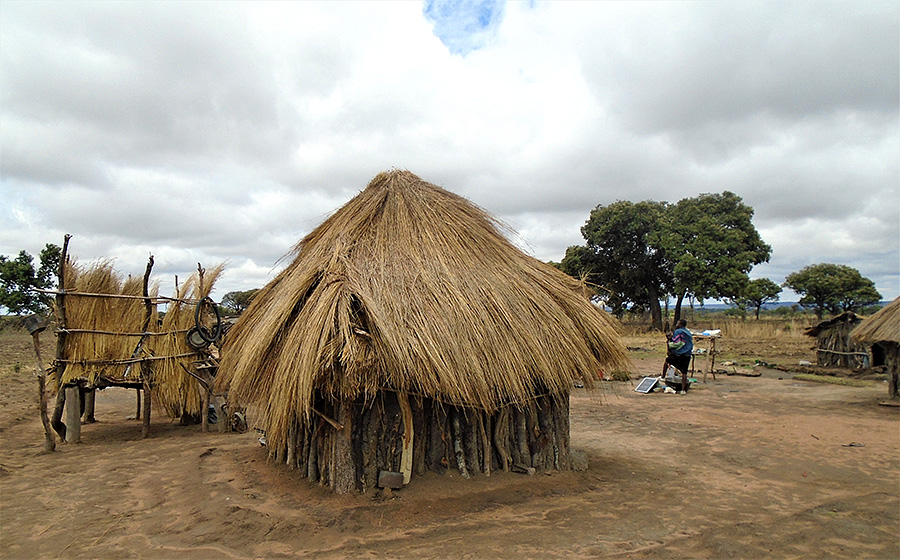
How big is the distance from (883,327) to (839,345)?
5.99m

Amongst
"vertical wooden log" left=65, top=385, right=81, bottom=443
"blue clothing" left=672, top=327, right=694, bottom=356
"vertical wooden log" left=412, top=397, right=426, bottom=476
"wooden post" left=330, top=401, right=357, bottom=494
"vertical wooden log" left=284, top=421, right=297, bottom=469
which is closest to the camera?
"wooden post" left=330, top=401, right=357, bottom=494

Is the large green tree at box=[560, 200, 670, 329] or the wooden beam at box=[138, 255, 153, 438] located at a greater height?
the large green tree at box=[560, 200, 670, 329]

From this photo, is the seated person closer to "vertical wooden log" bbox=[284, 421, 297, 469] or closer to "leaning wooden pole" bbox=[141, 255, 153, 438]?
"vertical wooden log" bbox=[284, 421, 297, 469]

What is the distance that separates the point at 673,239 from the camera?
84.7 feet

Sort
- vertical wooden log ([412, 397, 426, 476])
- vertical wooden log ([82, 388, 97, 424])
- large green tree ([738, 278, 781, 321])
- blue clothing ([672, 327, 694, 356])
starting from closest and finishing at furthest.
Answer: vertical wooden log ([412, 397, 426, 476])
vertical wooden log ([82, 388, 97, 424])
blue clothing ([672, 327, 694, 356])
large green tree ([738, 278, 781, 321])

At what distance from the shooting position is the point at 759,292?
24750 mm

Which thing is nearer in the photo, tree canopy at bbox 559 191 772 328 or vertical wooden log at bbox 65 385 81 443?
vertical wooden log at bbox 65 385 81 443

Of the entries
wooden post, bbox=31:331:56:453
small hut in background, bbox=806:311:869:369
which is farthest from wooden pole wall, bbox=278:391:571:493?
small hut in background, bbox=806:311:869:369

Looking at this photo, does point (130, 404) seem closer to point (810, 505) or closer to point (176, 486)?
point (176, 486)

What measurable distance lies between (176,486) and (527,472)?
3797mm

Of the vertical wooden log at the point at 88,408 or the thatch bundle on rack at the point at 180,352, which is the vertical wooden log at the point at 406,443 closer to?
the thatch bundle on rack at the point at 180,352

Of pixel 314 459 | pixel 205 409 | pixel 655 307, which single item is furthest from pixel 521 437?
pixel 655 307

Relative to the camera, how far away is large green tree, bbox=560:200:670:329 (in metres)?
27.3

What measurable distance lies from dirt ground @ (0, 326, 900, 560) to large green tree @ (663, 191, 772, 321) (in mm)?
17936
